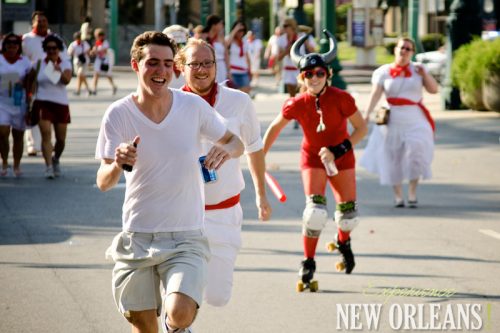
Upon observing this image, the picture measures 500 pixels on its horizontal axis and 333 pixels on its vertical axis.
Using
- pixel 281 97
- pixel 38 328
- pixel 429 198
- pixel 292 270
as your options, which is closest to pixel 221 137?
pixel 38 328

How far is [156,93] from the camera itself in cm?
605

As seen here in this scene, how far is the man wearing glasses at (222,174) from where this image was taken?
729 cm

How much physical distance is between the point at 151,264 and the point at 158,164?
0.49 metres

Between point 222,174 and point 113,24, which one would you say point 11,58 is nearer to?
point 222,174

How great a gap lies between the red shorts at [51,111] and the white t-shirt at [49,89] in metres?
0.05

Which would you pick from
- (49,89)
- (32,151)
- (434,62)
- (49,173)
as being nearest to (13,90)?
(49,89)

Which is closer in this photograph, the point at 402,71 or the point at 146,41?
the point at 146,41

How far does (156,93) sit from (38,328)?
2.59 m

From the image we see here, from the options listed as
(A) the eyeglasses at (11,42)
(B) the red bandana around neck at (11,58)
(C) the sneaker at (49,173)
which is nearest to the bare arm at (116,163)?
(C) the sneaker at (49,173)

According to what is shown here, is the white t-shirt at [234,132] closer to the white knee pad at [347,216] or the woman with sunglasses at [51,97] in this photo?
the white knee pad at [347,216]

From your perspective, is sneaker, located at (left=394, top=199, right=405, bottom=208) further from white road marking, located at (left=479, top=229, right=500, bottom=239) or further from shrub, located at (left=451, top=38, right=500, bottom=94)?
shrub, located at (left=451, top=38, right=500, bottom=94)

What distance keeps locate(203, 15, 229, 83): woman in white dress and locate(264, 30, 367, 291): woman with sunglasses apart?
9.77 meters

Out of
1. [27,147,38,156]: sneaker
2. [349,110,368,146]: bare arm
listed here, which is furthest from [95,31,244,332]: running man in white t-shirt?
[27,147,38,156]: sneaker

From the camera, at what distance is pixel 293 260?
34.6ft
